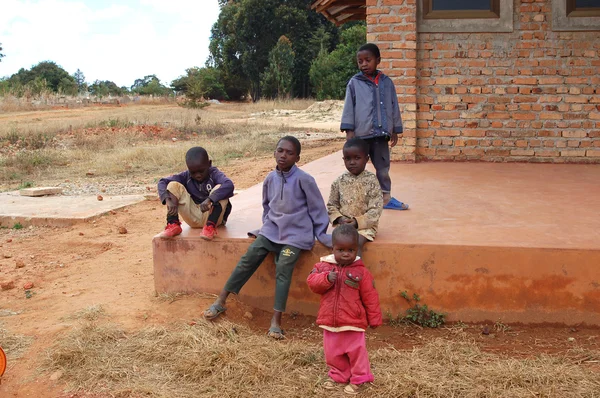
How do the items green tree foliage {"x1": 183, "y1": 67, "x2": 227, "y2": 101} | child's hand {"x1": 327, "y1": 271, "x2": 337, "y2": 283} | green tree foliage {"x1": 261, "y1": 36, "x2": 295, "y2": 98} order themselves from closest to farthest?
child's hand {"x1": 327, "y1": 271, "x2": 337, "y2": 283} → green tree foliage {"x1": 261, "y1": 36, "x2": 295, "y2": 98} → green tree foliage {"x1": 183, "y1": 67, "x2": 227, "y2": 101}

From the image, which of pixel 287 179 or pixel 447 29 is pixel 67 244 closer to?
pixel 287 179

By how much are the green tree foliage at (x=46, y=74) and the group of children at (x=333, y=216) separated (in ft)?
130

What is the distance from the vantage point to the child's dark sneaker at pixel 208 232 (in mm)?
4344

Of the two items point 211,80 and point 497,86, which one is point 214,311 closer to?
point 497,86

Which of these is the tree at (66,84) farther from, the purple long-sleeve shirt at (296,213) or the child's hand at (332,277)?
the child's hand at (332,277)

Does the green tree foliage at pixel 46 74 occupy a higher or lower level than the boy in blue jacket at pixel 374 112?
higher

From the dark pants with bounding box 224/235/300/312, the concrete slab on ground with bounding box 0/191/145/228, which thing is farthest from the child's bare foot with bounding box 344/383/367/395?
the concrete slab on ground with bounding box 0/191/145/228

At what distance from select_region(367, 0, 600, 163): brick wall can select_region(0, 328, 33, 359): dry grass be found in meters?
4.74

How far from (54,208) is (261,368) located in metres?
5.38

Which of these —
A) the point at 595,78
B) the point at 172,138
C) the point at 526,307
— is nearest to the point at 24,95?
the point at 172,138

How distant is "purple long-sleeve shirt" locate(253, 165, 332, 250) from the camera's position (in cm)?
412

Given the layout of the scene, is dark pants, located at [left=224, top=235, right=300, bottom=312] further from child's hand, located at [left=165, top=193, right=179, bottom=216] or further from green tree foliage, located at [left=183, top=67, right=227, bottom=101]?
green tree foliage, located at [left=183, top=67, right=227, bottom=101]

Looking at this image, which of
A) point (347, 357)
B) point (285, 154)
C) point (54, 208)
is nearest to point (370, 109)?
point (285, 154)

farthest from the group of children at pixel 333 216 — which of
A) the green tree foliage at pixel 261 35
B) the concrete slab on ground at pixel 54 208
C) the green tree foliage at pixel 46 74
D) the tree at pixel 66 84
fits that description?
the green tree foliage at pixel 46 74
